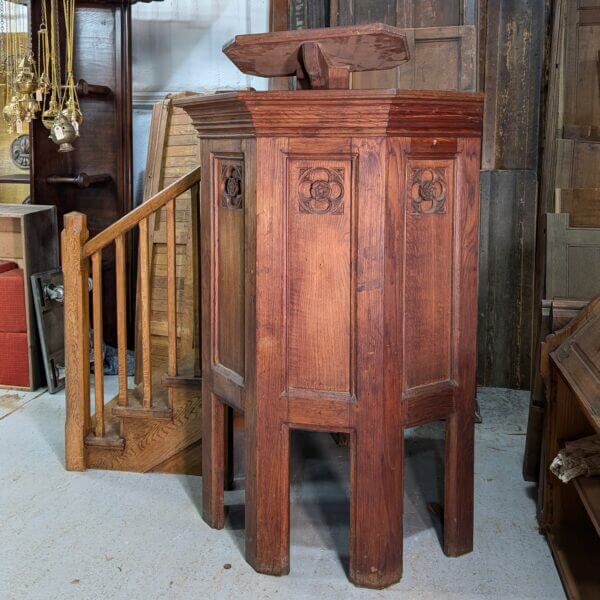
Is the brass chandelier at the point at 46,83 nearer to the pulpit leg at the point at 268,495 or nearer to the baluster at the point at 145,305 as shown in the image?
the baluster at the point at 145,305

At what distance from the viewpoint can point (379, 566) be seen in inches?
109

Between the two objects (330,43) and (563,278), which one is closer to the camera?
(330,43)

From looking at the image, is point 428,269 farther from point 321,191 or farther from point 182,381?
point 182,381

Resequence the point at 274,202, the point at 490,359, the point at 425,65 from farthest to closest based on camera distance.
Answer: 1. the point at 490,359
2. the point at 425,65
3. the point at 274,202

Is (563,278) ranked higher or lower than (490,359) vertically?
higher

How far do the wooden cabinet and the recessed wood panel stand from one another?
9.36 feet

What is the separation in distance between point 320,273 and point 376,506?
2.48ft

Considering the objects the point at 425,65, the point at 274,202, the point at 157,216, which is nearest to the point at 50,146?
the point at 157,216

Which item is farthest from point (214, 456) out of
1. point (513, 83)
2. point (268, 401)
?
point (513, 83)

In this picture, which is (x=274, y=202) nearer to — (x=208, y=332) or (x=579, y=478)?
(x=208, y=332)

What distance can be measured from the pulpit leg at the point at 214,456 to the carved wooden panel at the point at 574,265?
188 cm

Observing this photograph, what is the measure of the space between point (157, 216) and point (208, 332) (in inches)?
86.2

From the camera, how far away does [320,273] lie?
2.66m

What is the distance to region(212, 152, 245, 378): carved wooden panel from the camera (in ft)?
9.30
